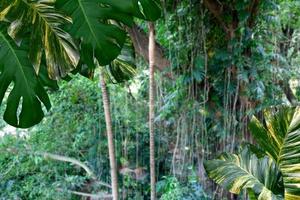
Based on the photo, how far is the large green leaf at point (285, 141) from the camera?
1448mm

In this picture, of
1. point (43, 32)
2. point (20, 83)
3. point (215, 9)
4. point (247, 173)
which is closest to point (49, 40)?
point (43, 32)

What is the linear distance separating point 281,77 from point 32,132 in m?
1.98

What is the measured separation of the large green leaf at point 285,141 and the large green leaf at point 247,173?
0.19 ft

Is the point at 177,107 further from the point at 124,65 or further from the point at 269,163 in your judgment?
the point at 269,163

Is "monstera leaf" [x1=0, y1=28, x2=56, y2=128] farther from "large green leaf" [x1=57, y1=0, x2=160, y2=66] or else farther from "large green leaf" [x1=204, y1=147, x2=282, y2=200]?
"large green leaf" [x1=204, y1=147, x2=282, y2=200]

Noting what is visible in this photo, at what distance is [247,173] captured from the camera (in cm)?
160

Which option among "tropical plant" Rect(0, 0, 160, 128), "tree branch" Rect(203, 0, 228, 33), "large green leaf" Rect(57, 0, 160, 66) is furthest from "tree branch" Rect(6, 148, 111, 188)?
"large green leaf" Rect(57, 0, 160, 66)

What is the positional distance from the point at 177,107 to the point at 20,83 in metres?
1.53

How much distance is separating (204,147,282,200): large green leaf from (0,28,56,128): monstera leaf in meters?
0.84

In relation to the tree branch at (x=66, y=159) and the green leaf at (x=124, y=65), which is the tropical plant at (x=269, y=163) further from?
the tree branch at (x=66, y=159)

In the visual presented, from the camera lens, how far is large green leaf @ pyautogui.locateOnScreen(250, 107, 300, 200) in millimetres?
1448

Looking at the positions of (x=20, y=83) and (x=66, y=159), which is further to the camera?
Result: (x=66, y=159)

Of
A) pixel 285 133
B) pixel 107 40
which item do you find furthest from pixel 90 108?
pixel 107 40

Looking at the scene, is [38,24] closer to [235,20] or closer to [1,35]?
[1,35]
